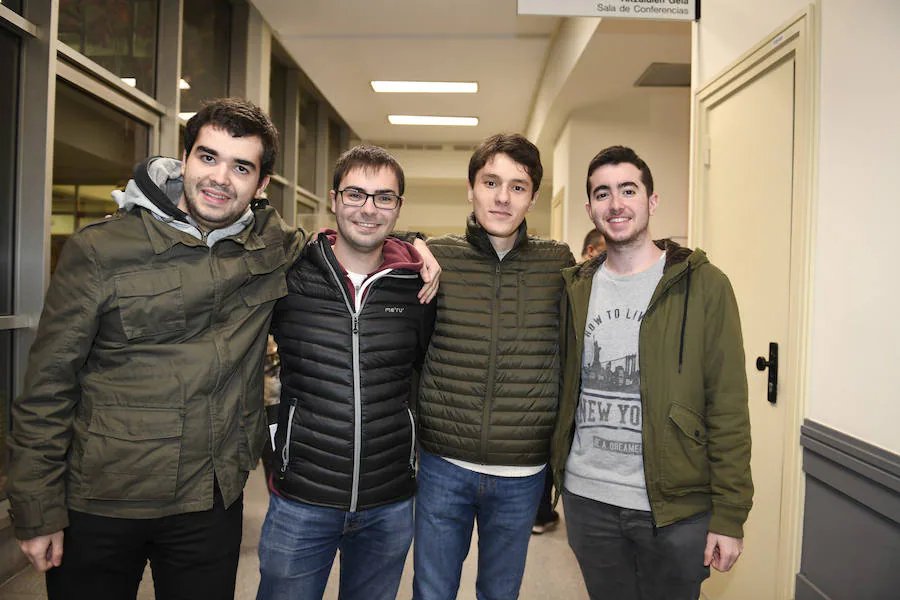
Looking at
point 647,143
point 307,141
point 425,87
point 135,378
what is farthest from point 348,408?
point 307,141

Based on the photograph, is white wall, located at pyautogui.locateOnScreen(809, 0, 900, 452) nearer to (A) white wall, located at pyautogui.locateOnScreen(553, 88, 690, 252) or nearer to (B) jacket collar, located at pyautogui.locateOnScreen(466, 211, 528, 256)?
(B) jacket collar, located at pyautogui.locateOnScreen(466, 211, 528, 256)

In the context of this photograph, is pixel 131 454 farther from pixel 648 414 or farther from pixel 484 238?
pixel 648 414

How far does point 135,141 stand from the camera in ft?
11.6

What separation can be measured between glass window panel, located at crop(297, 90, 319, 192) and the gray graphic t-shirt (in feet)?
19.6

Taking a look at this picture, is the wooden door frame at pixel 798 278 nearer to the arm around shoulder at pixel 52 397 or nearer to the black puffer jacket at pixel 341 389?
the black puffer jacket at pixel 341 389

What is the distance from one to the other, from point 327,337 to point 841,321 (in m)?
1.55

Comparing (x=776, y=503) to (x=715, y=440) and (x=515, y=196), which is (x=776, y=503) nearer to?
(x=715, y=440)

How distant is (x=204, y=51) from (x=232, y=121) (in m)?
3.73

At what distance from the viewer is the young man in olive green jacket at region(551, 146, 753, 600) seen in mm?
1368

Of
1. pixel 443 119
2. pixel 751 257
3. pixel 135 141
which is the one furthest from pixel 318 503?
pixel 443 119

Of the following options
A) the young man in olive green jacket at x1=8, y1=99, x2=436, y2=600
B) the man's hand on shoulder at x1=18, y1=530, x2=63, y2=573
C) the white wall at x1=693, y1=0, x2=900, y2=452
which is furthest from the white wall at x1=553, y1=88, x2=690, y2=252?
the man's hand on shoulder at x1=18, y1=530, x2=63, y2=573

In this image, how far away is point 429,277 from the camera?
1545 millimetres

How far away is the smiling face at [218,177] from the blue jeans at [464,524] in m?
0.88

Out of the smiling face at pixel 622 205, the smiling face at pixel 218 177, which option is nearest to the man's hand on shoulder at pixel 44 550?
the smiling face at pixel 218 177
